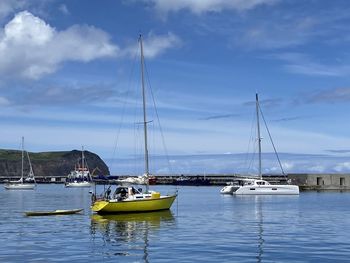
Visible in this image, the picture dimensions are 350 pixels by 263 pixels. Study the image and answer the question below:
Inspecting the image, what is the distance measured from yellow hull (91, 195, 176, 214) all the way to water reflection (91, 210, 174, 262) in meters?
0.51

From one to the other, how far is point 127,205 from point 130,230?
12.7 meters

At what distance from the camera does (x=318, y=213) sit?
191ft

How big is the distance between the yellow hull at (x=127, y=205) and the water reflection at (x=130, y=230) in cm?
51

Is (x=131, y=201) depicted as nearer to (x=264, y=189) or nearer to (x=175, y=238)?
(x=175, y=238)

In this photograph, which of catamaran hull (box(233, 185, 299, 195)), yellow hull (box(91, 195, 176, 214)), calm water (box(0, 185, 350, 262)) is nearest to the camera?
calm water (box(0, 185, 350, 262))

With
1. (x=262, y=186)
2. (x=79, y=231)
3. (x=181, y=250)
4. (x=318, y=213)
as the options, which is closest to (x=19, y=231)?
(x=79, y=231)

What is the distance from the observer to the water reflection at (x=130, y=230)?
31706mm

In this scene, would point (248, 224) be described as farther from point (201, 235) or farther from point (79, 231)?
point (79, 231)

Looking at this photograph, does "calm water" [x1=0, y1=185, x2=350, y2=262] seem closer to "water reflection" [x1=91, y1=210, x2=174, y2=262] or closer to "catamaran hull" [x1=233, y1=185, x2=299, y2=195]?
"water reflection" [x1=91, y1=210, x2=174, y2=262]

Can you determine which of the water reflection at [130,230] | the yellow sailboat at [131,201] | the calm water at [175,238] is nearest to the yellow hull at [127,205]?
the yellow sailboat at [131,201]

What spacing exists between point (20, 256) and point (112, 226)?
53.9 ft

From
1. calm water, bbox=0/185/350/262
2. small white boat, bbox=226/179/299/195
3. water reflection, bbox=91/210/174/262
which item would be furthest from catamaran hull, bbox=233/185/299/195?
calm water, bbox=0/185/350/262

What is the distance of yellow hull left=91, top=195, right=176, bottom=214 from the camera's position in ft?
177

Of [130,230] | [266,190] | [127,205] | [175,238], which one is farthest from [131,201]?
[266,190]
